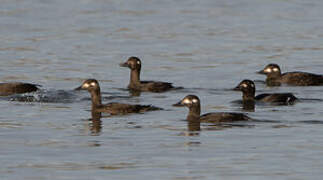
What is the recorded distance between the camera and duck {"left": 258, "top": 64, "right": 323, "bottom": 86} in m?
31.5

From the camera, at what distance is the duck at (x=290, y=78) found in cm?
3148

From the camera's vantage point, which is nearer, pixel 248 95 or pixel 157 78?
pixel 248 95

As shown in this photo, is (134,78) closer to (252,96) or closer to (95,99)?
(252,96)

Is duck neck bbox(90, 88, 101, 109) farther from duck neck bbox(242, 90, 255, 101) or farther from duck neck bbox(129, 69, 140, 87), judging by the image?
duck neck bbox(129, 69, 140, 87)

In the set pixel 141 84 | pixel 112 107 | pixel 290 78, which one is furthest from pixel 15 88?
pixel 290 78

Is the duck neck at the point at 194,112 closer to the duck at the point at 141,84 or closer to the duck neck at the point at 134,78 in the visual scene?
the duck at the point at 141,84

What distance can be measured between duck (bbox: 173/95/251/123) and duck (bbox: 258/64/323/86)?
7722 mm

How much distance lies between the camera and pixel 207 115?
2397cm

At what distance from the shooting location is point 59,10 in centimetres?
5169

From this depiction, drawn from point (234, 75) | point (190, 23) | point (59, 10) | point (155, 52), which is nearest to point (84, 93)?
point (234, 75)

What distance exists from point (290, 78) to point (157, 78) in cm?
432

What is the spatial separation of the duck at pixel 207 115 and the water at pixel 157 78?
450 mm

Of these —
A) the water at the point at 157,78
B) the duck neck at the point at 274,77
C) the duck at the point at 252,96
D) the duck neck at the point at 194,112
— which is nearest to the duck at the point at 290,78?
the duck neck at the point at 274,77

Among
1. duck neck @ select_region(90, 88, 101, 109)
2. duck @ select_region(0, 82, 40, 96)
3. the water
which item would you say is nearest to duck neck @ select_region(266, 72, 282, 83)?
the water
